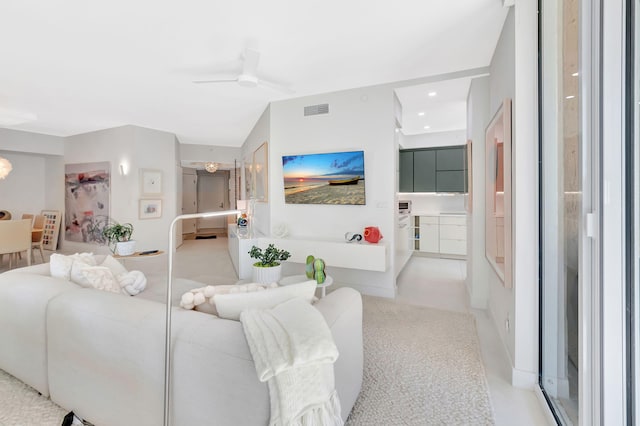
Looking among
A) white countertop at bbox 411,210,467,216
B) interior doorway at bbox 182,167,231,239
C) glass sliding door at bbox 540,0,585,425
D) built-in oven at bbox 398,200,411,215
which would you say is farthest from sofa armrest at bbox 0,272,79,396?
interior doorway at bbox 182,167,231,239

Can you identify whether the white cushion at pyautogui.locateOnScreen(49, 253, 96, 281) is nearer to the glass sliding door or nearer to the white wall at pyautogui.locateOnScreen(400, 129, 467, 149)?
the glass sliding door

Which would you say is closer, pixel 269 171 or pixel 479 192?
pixel 479 192

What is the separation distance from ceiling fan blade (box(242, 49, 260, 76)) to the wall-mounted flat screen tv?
148 centimetres

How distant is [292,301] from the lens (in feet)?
4.62

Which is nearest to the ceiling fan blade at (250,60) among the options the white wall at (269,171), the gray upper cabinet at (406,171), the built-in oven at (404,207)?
the white wall at (269,171)

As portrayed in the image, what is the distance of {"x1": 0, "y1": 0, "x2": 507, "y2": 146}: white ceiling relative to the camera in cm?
226

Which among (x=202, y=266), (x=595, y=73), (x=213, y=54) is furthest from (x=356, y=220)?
(x=202, y=266)

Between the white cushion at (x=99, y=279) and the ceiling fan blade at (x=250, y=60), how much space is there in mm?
2136

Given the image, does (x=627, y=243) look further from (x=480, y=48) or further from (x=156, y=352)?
(x=480, y=48)

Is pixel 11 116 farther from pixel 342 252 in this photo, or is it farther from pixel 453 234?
pixel 453 234

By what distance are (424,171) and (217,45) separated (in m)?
4.63

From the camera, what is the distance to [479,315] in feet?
10.5

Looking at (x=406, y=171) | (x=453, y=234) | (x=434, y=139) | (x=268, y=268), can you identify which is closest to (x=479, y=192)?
(x=268, y=268)

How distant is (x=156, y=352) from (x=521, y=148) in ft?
7.83
